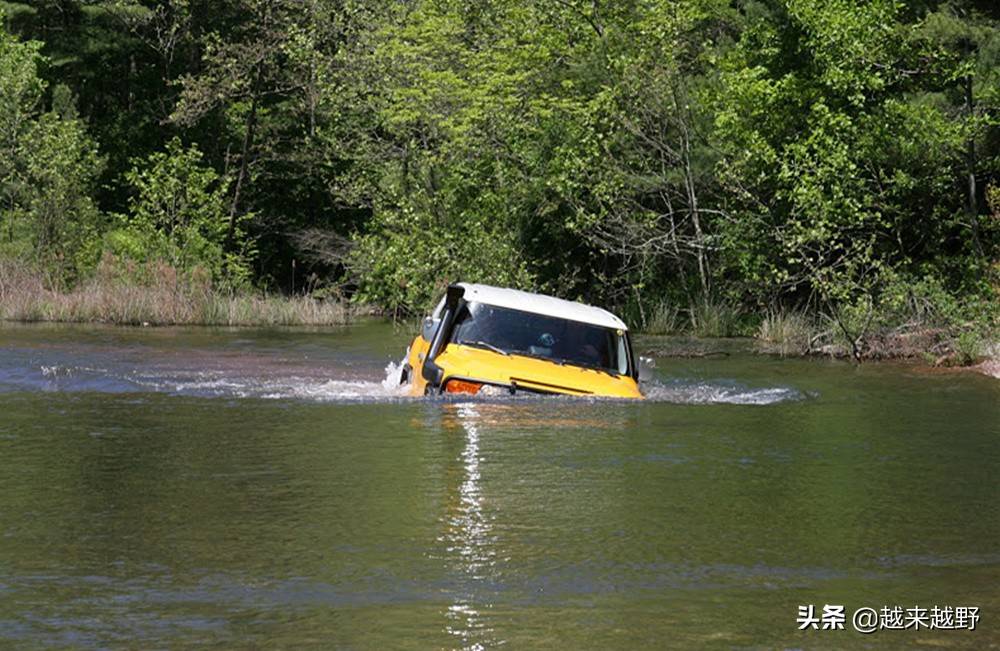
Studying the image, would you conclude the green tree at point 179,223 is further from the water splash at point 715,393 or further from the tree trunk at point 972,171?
the water splash at point 715,393

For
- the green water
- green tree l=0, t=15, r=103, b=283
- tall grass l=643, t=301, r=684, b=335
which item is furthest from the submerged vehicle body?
green tree l=0, t=15, r=103, b=283

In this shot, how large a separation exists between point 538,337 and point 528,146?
25377mm

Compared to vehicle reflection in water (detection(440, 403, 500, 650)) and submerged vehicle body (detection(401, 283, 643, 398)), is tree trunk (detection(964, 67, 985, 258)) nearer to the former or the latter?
submerged vehicle body (detection(401, 283, 643, 398))

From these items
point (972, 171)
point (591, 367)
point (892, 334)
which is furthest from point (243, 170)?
point (591, 367)

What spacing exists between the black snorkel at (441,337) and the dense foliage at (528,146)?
1282 cm

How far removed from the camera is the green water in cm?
790

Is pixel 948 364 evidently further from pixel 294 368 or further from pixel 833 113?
pixel 294 368

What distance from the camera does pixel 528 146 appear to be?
43.4 meters

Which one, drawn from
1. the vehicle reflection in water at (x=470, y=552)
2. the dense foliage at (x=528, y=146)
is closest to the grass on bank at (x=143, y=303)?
the dense foliage at (x=528, y=146)

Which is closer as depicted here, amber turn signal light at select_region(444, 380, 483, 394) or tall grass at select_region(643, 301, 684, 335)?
amber turn signal light at select_region(444, 380, 483, 394)

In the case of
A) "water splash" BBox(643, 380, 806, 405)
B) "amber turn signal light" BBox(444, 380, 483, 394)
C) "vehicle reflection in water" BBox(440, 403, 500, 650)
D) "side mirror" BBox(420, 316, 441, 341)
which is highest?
"side mirror" BBox(420, 316, 441, 341)

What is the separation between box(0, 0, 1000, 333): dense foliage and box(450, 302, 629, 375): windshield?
12.2 m

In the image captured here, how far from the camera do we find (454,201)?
149 feet

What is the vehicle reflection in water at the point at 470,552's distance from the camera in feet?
25.4
